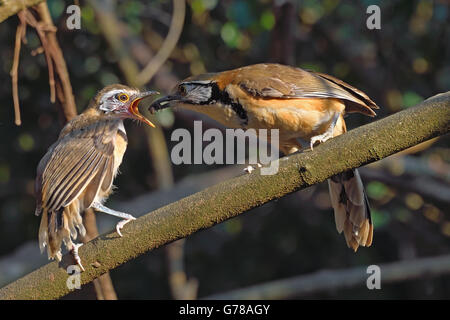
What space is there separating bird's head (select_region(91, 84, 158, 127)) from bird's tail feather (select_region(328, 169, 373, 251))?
1349 millimetres

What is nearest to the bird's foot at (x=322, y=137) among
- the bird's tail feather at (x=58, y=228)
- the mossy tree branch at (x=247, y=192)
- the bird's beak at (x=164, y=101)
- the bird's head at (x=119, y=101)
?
the mossy tree branch at (x=247, y=192)

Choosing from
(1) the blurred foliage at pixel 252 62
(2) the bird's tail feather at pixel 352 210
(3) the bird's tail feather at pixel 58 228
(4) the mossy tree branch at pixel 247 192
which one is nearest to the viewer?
(4) the mossy tree branch at pixel 247 192

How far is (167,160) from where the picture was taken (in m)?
7.26

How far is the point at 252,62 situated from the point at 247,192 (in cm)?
416

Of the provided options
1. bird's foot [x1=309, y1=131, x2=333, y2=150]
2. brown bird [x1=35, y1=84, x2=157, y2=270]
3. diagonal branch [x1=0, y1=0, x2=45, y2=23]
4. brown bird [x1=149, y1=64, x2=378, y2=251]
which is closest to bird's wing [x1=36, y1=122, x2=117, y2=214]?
brown bird [x1=35, y1=84, x2=157, y2=270]

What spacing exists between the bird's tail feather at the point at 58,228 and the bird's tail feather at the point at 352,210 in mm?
1641

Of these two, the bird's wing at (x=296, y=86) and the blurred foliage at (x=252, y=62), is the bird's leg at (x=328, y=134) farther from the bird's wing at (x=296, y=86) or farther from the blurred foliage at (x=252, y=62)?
the blurred foliage at (x=252, y=62)

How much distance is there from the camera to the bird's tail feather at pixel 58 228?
415 cm

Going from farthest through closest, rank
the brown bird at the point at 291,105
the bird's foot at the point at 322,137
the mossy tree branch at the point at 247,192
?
A: the brown bird at the point at 291,105 → the bird's foot at the point at 322,137 → the mossy tree branch at the point at 247,192

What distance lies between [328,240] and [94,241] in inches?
159

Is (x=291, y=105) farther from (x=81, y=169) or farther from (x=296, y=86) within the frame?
(x=81, y=169)

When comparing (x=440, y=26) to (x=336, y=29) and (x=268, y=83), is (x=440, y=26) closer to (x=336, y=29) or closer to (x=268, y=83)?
(x=336, y=29)

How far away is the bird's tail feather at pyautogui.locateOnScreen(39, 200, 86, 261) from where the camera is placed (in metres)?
4.15
